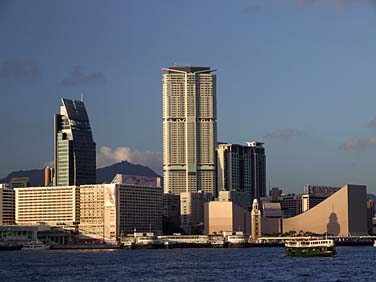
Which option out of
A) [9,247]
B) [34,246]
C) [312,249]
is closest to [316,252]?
[312,249]

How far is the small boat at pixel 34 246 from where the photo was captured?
182 meters

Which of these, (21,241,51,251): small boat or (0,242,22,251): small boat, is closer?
(21,241,51,251): small boat

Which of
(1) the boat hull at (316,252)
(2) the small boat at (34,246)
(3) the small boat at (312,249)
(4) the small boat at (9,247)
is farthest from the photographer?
(4) the small boat at (9,247)

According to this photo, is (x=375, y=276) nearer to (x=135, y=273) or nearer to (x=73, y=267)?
(x=135, y=273)

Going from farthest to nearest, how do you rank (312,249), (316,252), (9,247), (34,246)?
(34,246)
(9,247)
(312,249)
(316,252)

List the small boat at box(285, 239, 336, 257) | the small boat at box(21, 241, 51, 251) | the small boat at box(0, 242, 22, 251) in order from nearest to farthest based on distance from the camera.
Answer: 1. the small boat at box(285, 239, 336, 257)
2. the small boat at box(21, 241, 51, 251)
3. the small boat at box(0, 242, 22, 251)

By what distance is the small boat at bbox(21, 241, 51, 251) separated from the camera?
182m

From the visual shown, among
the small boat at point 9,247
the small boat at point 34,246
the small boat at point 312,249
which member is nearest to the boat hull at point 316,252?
the small boat at point 312,249

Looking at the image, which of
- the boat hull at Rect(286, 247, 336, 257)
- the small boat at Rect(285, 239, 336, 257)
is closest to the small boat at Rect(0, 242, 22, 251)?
the small boat at Rect(285, 239, 336, 257)

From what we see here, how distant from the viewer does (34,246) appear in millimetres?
183125

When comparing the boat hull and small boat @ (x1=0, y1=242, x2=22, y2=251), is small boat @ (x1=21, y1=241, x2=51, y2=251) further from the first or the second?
the boat hull

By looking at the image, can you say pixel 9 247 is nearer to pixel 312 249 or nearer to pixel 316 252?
pixel 312 249

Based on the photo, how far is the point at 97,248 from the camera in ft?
610

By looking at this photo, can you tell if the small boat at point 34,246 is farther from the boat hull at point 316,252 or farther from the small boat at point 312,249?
the boat hull at point 316,252
